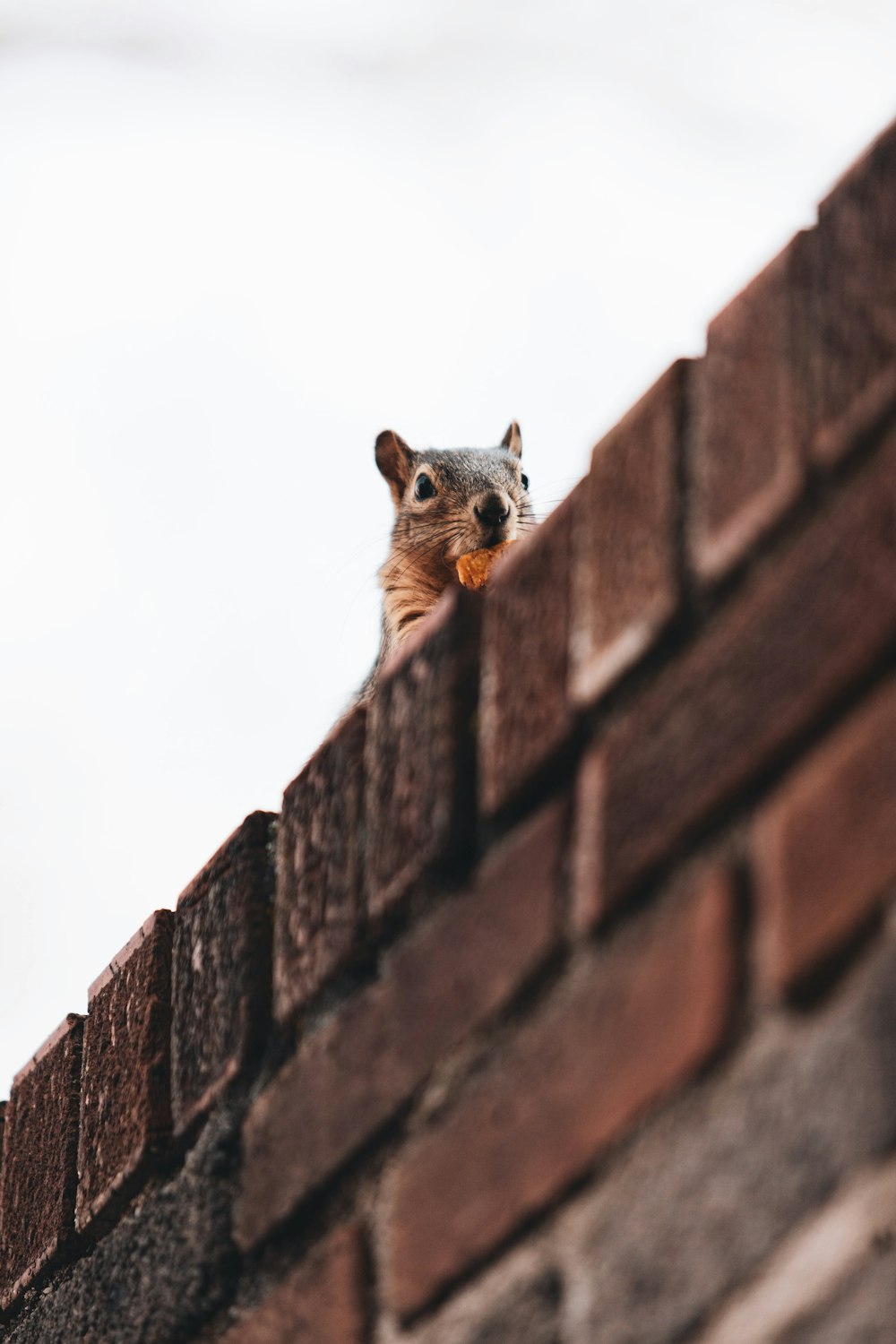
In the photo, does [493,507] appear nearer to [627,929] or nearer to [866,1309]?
[627,929]

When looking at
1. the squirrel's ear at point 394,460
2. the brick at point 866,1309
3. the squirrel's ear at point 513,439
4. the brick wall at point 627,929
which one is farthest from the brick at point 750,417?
the squirrel's ear at point 513,439

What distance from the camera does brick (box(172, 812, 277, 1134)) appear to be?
51.4 inches

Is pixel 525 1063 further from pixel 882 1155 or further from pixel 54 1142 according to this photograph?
pixel 54 1142

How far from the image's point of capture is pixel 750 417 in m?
0.93

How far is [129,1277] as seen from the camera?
4.66ft

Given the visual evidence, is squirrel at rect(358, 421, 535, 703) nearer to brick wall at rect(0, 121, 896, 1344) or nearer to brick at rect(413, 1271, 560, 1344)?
brick wall at rect(0, 121, 896, 1344)

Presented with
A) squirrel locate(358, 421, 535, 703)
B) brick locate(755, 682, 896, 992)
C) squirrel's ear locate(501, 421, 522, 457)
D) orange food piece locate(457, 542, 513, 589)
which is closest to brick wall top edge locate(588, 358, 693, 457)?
brick locate(755, 682, 896, 992)

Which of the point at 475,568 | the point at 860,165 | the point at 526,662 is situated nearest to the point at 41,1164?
the point at 526,662

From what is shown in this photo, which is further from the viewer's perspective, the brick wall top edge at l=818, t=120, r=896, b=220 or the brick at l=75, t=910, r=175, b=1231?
the brick at l=75, t=910, r=175, b=1231

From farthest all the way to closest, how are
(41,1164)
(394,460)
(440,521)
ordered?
(394,460), (440,521), (41,1164)

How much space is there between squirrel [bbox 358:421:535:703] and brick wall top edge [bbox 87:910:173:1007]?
3433 mm

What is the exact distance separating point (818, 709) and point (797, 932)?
96 millimetres

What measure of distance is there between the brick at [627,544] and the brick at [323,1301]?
0.34 metres

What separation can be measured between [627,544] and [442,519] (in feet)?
15.8
